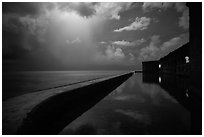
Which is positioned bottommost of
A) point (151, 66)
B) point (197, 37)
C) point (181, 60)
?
→ point (151, 66)

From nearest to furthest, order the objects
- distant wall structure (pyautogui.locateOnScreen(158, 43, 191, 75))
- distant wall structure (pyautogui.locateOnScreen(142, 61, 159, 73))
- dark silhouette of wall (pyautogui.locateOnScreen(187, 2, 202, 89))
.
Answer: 1. dark silhouette of wall (pyautogui.locateOnScreen(187, 2, 202, 89))
2. distant wall structure (pyautogui.locateOnScreen(158, 43, 191, 75))
3. distant wall structure (pyautogui.locateOnScreen(142, 61, 159, 73))

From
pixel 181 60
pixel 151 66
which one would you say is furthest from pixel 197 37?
pixel 151 66

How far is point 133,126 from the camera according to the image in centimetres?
420

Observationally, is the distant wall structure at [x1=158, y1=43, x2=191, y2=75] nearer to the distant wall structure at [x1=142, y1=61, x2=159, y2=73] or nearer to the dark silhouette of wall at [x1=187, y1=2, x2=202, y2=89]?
the dark silhouette of wall at [x1=187, y1=2, x2=202, y2=89]

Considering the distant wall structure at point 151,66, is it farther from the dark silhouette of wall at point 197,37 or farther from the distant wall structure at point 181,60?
the dark silhouette of wall at point 197,37

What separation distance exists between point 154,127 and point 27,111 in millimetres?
4386

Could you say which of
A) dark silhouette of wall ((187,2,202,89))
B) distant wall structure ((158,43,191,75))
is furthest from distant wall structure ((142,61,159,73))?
dark silhouette of wall ((187,2,202,89))

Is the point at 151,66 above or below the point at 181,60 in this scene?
below

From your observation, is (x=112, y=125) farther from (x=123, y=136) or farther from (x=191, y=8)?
(x=191, y=8)

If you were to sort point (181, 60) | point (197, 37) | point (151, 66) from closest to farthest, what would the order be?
point (197, 37), point (181, 60), point (151, 66)

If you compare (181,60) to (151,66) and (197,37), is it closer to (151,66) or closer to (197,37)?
(197,37)

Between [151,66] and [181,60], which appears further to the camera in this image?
[151,66]

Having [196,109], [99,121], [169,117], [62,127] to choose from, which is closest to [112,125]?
[99,121]

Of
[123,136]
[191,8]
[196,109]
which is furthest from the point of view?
[191,8]
